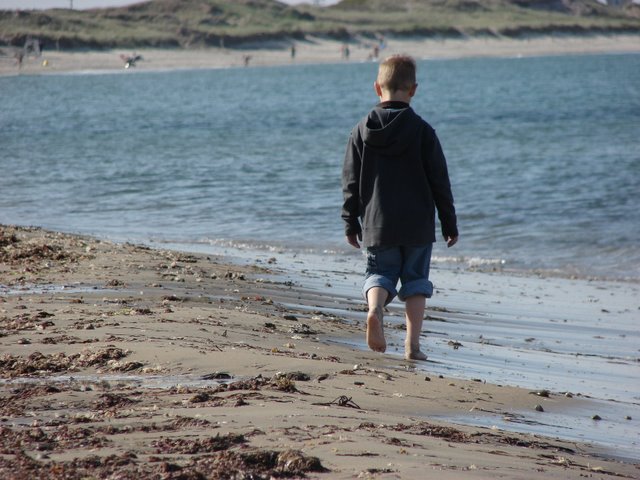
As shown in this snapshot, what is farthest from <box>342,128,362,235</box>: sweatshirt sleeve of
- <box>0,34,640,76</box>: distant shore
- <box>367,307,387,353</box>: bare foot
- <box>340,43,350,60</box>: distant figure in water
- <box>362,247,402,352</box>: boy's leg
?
<box>340,43,350,60</box>: distant figure in water

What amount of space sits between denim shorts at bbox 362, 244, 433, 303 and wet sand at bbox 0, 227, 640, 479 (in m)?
0.38

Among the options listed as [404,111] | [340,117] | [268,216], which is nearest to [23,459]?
[404,111]

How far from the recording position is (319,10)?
130625 millimetres

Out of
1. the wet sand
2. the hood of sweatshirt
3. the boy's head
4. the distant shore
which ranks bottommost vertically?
the wet sand

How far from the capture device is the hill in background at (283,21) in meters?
89.7

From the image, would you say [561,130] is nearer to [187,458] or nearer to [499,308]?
[499,308]

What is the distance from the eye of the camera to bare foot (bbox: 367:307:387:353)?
196 inches

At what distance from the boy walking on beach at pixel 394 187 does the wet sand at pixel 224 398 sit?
1.36 ft

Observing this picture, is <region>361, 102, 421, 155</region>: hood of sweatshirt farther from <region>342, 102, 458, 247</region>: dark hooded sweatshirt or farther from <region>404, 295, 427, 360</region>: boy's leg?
<region>404, 295, 427, 360</region>: boy's leg

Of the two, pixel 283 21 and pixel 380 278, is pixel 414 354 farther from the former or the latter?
pixel 283 21

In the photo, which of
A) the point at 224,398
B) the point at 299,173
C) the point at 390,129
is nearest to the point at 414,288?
the point at 390,129

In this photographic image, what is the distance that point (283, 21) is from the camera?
374ft

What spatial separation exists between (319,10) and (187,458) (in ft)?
431

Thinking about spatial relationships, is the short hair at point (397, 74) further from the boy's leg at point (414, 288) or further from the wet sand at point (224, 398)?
the wet sand at point (224, 398)
